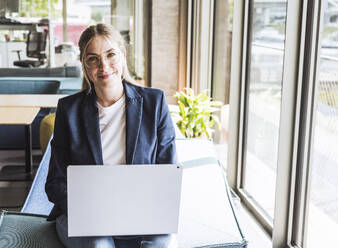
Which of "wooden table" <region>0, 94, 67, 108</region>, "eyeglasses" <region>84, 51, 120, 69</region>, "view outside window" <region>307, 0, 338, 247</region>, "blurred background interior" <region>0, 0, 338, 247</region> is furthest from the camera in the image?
"wooden table" <region>0, 94, 67, 108</region>

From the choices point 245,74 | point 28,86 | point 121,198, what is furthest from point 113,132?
point 28,86

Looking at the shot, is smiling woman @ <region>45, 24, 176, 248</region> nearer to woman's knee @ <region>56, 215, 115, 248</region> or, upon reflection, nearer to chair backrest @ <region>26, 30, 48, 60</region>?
woman's knee @ <region>56, 215, 115, 248</region>

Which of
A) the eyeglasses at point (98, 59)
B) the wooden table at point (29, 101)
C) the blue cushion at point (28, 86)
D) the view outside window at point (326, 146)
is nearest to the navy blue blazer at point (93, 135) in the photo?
the eyeglasses at point (98, 59)

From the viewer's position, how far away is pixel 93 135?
70.7 inches

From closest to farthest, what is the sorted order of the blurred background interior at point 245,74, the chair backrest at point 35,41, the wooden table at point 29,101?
the blurred background interior at point 245,74 < the wooden table at point 29,101 < the chair backrest at point 35,41

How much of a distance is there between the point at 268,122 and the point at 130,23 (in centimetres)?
341

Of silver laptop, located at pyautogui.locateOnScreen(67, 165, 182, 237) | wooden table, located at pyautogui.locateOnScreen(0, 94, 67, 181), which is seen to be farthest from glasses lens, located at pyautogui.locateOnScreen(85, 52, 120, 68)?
wooden table, located at pyautogui.locateOnScreen(0, 94, 67, 181)

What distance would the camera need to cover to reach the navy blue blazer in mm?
1803

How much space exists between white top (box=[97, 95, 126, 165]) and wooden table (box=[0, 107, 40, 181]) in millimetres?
2521

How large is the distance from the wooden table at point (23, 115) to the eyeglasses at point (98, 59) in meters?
2.53

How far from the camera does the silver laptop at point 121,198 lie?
1533mm

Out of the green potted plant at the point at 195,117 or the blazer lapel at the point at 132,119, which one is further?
the green potted plant at the point at 195,117

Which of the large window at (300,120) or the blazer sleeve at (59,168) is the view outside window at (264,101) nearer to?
the large window at (300,120)

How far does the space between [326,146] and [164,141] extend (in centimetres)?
97
